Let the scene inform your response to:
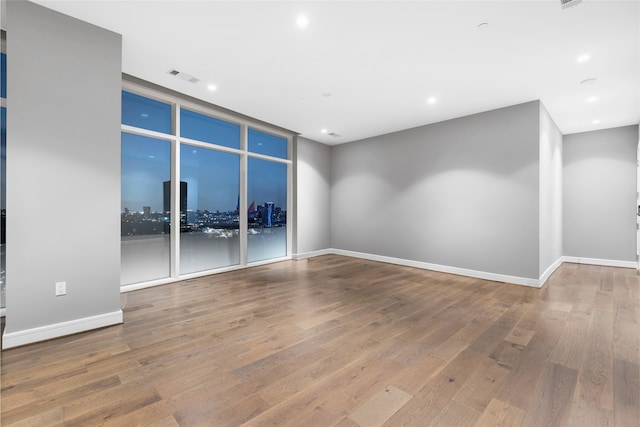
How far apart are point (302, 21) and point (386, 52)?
101 cm

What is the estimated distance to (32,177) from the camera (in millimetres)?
2396

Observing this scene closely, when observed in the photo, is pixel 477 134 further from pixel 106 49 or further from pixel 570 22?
pixel 106 49

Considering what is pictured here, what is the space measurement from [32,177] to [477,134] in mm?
5798

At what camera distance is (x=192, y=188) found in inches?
186

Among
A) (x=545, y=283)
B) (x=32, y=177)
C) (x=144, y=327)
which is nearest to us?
(x=32, y=177)

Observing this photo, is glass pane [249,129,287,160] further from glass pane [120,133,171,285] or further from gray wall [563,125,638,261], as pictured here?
gray wall [563,125,638,261]

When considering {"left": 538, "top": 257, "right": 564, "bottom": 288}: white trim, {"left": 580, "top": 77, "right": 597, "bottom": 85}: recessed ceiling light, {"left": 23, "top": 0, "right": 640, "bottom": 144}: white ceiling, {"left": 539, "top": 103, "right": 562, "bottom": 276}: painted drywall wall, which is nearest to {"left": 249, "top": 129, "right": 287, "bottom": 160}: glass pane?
{"left": 23, "top": 0, "right": 640, "bottom": 144}: white ceiling

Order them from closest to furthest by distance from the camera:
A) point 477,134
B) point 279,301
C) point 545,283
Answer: point 279,301
point 545,283
point 477,134

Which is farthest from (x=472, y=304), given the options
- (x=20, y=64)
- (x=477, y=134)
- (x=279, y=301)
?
(x=20, y=64)

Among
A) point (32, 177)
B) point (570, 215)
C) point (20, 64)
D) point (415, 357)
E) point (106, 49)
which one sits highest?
point (106, 49)

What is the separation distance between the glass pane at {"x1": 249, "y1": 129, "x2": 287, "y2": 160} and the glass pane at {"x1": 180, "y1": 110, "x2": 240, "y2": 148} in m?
0.37

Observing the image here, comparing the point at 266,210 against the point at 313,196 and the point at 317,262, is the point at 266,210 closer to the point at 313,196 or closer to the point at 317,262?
the point at 313,196

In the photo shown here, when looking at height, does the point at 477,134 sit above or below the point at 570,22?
below

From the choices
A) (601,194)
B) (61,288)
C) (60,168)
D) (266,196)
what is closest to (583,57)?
(601,194)
